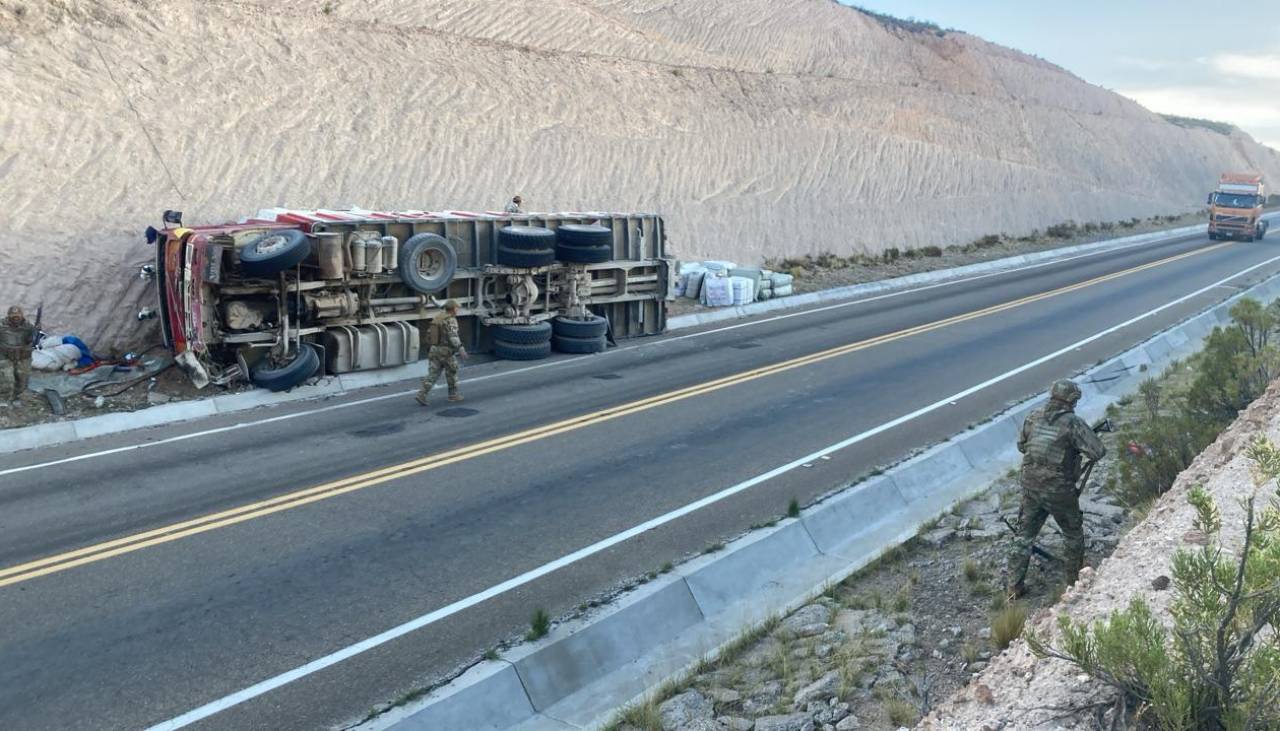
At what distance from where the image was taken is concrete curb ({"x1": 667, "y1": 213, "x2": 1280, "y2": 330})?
24.4 metres

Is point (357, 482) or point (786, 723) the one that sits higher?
point (357, 482)

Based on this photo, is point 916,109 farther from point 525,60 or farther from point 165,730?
point 165,730

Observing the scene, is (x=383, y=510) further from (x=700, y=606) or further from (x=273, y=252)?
(x=273, y=252)

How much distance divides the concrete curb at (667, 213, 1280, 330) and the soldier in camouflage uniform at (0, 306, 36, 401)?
40.6 ft

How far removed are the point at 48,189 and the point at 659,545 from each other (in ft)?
49.4

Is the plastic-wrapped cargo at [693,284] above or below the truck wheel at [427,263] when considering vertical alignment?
below

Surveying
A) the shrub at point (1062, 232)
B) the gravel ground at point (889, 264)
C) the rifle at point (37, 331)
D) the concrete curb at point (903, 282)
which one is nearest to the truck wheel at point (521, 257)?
the concrete curb at point (903, 282)

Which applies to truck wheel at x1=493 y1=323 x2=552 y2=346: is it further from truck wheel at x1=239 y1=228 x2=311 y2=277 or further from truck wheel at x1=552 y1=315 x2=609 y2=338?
truck wheel at x1=239 y1=228 x2=311 y2=277

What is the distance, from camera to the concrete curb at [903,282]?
24.4 metres

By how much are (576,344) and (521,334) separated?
1.29m

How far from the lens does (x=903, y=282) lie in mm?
32312

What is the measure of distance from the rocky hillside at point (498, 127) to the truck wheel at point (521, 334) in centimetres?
600

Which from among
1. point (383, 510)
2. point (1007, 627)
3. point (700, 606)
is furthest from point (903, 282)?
point (1007, 627)

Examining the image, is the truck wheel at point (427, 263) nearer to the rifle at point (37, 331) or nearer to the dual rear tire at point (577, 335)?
the dual rear tire at point (577, 335)
